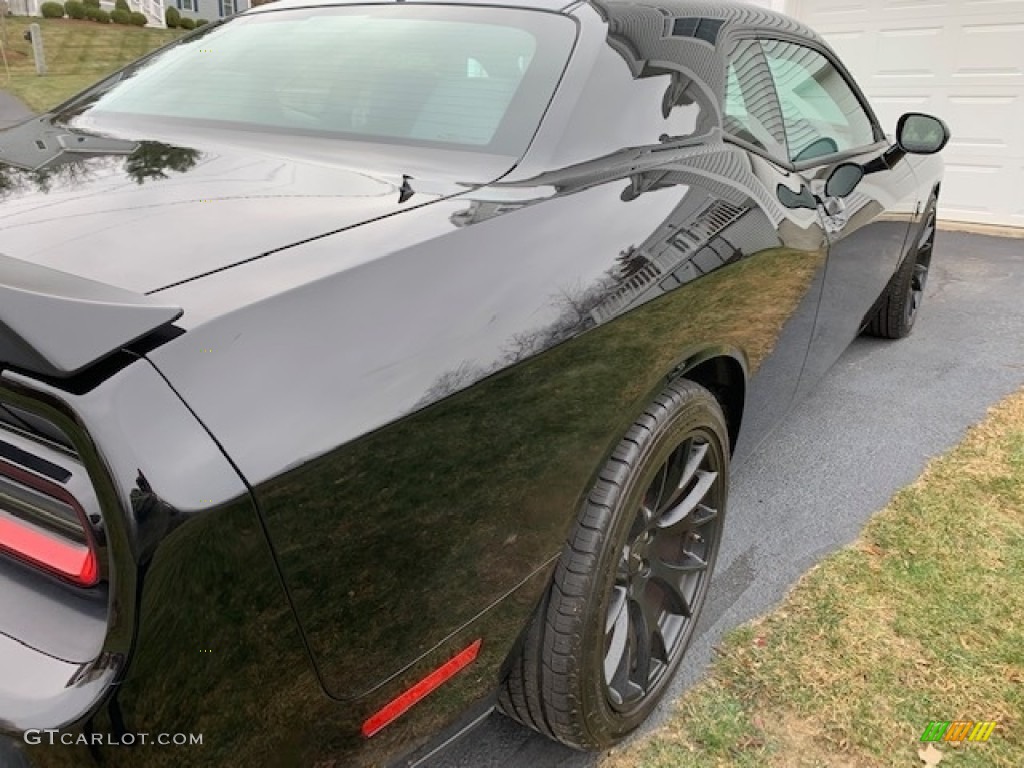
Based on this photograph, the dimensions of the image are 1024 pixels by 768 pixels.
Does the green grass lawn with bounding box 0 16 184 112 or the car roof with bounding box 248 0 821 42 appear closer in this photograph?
the car roof with bounding box 248 0 821 42

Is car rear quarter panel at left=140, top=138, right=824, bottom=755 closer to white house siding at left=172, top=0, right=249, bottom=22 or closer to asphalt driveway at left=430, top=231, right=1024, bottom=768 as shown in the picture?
asphalt driveway at left=430, top=231, right=1024, bottom=768

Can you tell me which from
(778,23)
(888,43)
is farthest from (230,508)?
(888,43)

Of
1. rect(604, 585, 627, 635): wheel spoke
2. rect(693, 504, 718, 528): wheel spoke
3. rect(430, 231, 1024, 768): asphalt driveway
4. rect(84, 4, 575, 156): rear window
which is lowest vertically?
rect(430, 231, 1024, 768): asphalt driveway

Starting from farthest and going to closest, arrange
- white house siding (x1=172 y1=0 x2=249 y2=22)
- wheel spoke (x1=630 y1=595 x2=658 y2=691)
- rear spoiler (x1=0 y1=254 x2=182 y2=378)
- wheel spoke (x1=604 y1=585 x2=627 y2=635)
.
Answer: white house siding (x1=172 y1=0 x2=249 y2=22) < wheel spoke (x1=630 y1=595 x2=658 y2=691) < wheel spoke (x1=604 y1=585 x2=627 y2=635) < rear spoiler (x1=0 y1=254 x2=182 y2=378)

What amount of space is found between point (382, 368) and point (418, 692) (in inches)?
20.5

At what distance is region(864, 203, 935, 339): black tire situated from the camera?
4.17 meters

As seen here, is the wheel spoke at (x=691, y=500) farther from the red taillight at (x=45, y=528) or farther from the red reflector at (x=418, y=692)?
the red taillight at (x=45, y=528)

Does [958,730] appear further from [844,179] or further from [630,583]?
[844,179]

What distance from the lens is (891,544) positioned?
264cm

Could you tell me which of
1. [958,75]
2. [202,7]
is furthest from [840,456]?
[202,7]

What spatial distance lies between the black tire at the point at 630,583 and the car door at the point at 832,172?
2.92 ft

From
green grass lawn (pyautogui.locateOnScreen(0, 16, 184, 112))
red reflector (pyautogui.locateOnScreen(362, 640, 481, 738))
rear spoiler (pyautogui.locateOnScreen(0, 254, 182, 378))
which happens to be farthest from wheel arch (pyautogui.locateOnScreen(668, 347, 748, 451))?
green grass lawn (pyautogui.locateOnScreen(0, 16, 184, 112))

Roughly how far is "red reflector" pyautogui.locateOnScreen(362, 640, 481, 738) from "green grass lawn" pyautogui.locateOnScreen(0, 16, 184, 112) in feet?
46.4

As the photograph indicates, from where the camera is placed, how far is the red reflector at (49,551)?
3.24 feet
